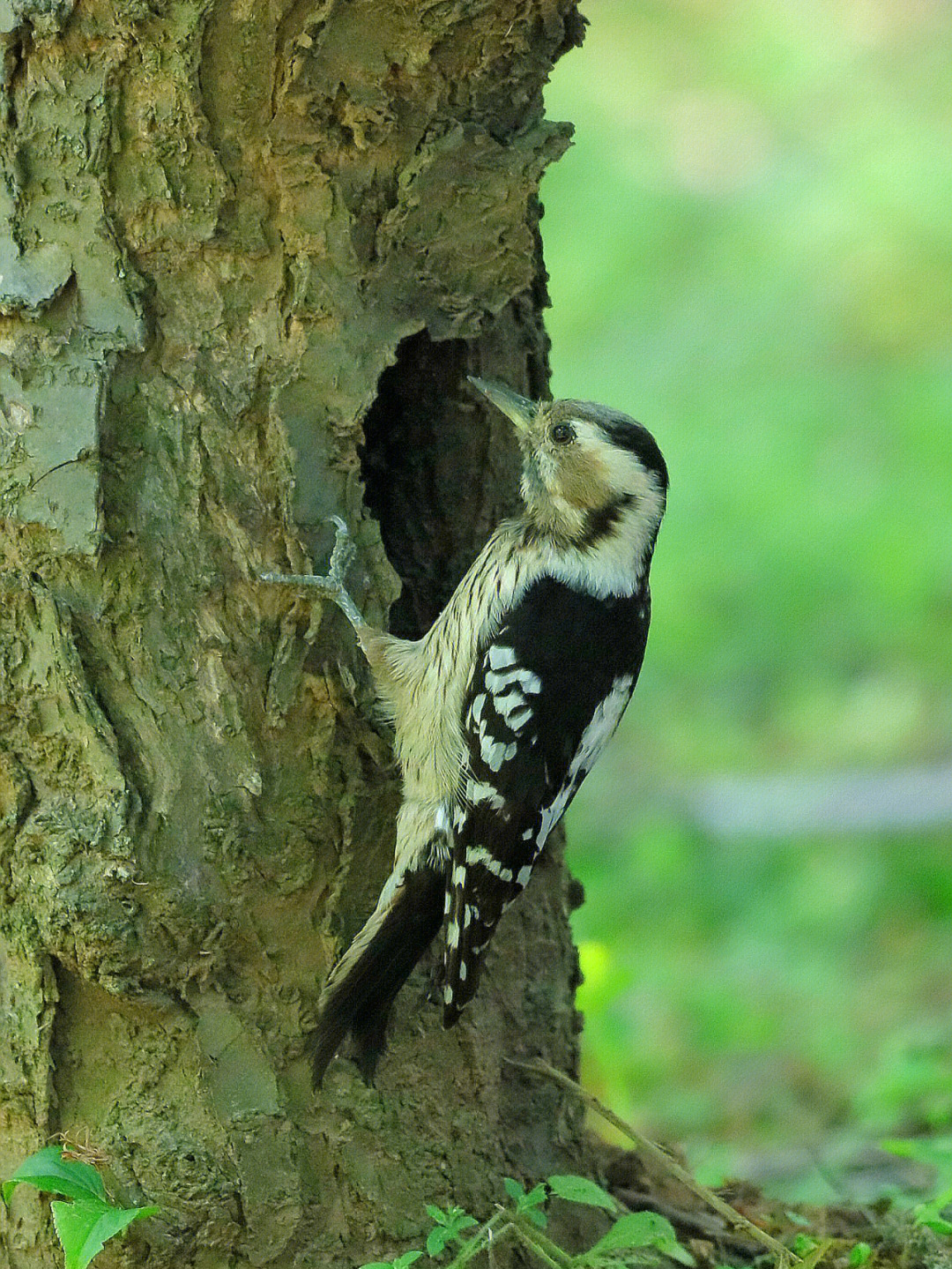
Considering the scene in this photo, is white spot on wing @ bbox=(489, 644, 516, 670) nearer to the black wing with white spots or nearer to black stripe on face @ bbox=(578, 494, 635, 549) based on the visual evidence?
the black wing with white spots

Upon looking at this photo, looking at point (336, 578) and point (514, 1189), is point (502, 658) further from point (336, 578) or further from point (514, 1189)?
point (514, 1189)

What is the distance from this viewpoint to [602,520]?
10.8 feet

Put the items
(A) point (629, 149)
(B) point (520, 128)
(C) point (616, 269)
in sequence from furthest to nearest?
(A) point (629, 149), (C) point (616, 269), (B) point (520, 128)

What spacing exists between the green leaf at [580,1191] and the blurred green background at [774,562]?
3.31 ft

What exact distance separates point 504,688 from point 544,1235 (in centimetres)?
105

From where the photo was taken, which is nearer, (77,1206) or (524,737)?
(77,1206)

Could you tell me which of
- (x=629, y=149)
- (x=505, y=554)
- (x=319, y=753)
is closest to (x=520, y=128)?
(x=505, y=554)

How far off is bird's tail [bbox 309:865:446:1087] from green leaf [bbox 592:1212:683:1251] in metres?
0.53

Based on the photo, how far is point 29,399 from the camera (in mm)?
2631

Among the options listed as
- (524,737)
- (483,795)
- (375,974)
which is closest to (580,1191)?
(375,974)

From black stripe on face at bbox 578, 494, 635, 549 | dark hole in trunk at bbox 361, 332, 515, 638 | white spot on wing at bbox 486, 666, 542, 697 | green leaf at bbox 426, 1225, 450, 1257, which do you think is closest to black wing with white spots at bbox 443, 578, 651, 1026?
white spot on wing at bbox 486, 666, 542, 697

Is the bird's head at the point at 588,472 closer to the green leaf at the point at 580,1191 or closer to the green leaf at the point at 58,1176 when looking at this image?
the green leaf at the point at 580,1191

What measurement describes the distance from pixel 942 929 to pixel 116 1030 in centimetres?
393

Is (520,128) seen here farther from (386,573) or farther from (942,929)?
(942,929)
